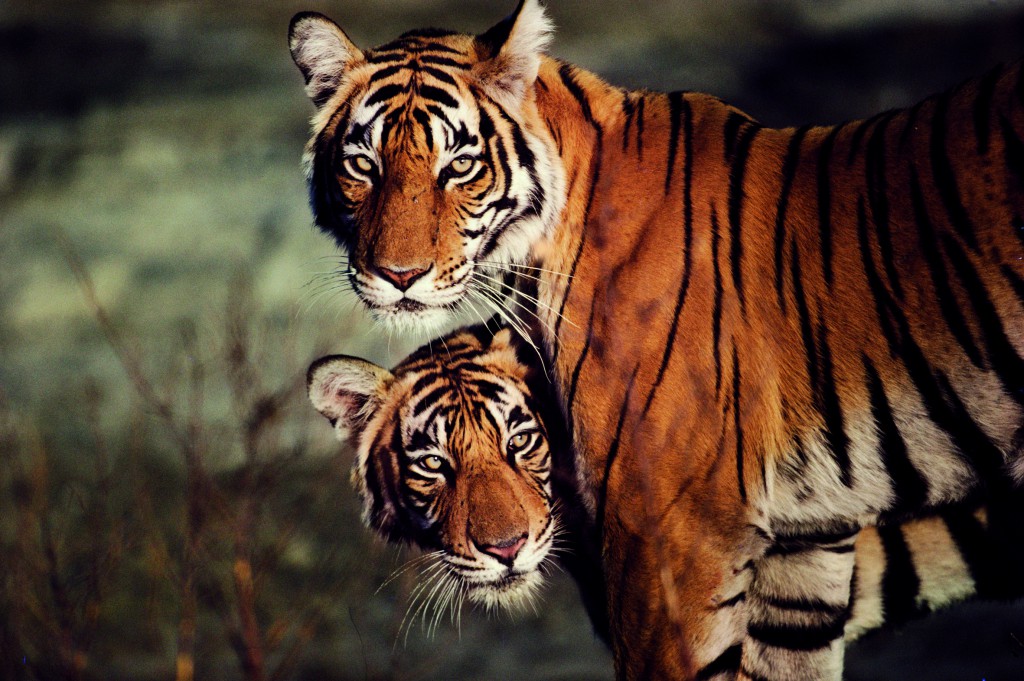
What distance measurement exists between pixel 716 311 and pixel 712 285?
2.2 inches

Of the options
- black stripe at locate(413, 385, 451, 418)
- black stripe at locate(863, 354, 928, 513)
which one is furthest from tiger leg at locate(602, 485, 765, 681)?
black stripe at locate(413, 385, 451, 418)

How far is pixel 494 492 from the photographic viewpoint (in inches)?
90.3

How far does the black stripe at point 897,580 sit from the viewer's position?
2521 mm

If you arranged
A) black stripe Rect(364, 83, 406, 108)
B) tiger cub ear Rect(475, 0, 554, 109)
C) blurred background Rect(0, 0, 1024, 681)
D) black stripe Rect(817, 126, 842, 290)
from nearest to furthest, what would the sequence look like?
black stripe Rect(817, 126, 842, 290) < tiger cub ear Rect(475, 0, 554, 109) < black stripe Rect(364, 83, 406, 108) < blurred background Rect(0, 0, 1024, 681)

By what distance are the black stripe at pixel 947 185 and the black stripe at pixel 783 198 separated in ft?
0.88

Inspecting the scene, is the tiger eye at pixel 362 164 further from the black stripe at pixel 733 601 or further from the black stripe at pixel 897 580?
the black stripe at pixel 897 580

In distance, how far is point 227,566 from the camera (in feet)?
8.07

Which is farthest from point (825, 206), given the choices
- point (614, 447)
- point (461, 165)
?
point (461, 165)

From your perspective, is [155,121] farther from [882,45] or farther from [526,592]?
[882,45]

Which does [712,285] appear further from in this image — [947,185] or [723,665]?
[723,665]

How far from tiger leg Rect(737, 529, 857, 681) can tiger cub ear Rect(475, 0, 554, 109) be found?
3.96ft

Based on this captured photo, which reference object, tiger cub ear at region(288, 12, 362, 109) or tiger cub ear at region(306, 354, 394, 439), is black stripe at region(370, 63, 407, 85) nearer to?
tiger cub ear at region(288, 12, 362, 109)

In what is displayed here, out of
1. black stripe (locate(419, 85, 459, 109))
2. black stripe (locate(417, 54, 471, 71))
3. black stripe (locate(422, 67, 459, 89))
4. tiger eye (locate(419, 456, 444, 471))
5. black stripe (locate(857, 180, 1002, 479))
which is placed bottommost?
tiger eye (locate(419, 456, 444, 471))

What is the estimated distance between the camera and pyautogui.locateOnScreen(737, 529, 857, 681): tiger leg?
2314mm
